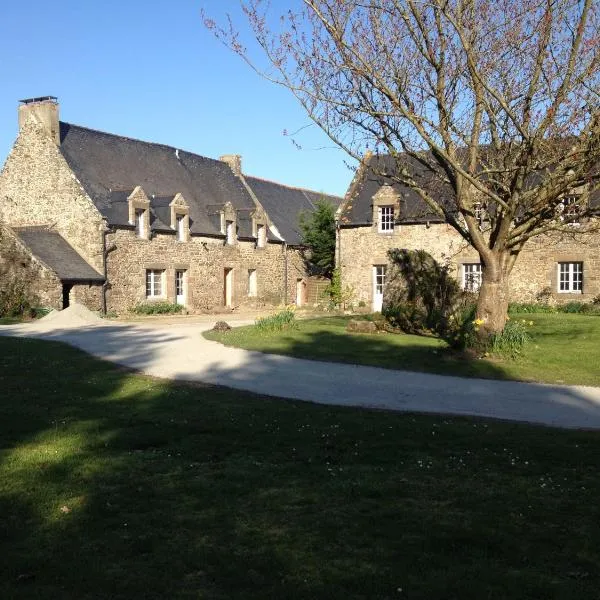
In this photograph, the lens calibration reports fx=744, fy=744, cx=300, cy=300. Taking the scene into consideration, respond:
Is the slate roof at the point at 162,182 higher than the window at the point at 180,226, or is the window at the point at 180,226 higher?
the slate roof at the point at 162,182

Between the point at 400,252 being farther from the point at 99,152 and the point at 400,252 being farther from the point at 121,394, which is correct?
the point at 99,152

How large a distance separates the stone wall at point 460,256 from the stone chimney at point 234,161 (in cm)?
890

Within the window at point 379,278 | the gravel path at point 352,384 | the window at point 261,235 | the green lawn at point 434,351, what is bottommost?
the gravel path at point 352,384

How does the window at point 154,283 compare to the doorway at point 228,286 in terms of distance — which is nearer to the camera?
the window at point 154,283

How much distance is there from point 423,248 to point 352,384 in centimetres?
2166

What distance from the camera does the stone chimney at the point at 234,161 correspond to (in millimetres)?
40344

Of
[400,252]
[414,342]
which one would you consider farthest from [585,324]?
[414,342]

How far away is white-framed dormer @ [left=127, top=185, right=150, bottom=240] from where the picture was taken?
30203 mm

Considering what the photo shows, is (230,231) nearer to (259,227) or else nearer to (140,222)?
(259,227)

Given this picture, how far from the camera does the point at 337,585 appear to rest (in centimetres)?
399

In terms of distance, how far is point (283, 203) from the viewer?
42.6 meters

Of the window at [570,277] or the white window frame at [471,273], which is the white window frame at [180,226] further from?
the window at [570,277]

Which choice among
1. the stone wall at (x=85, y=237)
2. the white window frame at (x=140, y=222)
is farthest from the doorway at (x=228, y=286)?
the white window frame at (x=140, y=222)

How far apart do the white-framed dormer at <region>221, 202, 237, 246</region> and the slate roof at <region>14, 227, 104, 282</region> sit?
787 centimetres
